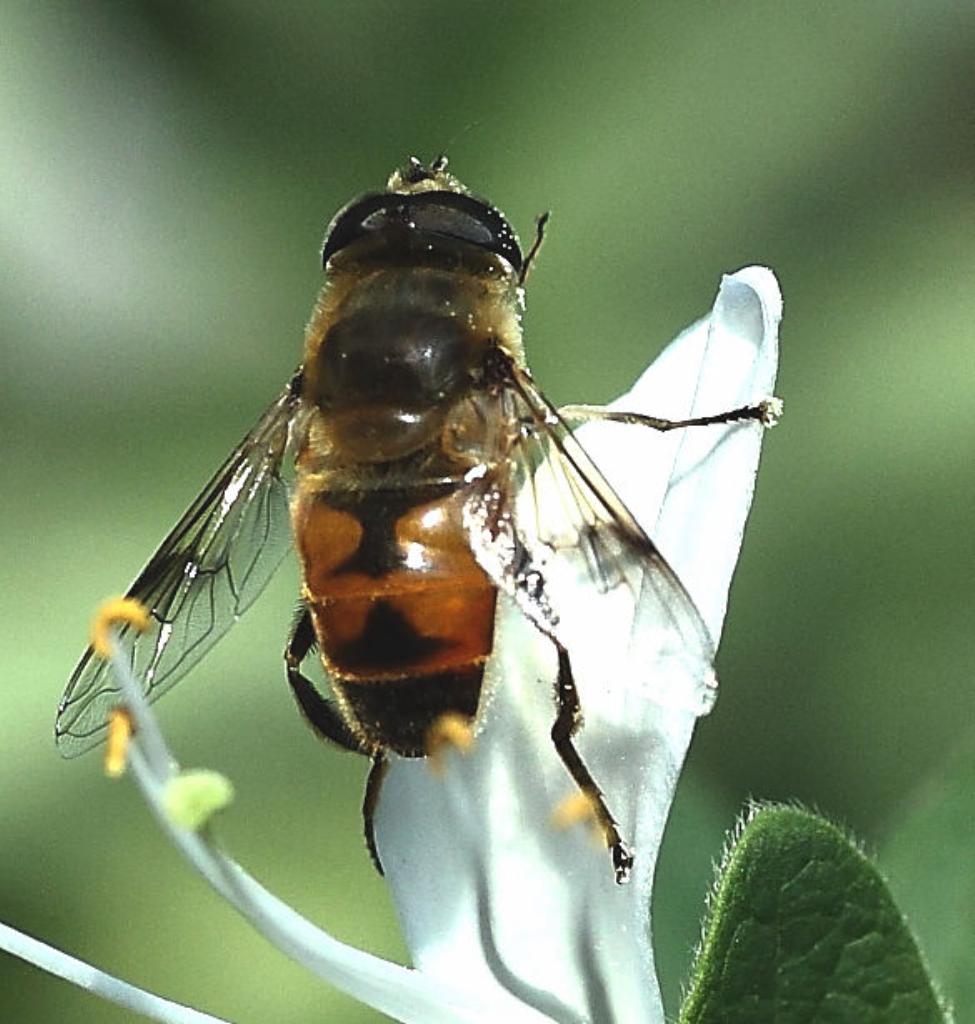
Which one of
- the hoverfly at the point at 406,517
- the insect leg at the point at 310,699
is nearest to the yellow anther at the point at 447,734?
the hoverfly at the point at 406,517

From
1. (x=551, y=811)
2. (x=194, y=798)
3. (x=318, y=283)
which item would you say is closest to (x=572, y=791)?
(x=551, y=811)

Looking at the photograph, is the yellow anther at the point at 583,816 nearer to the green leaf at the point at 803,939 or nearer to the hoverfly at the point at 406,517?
the hoverfly at the point at 406,517

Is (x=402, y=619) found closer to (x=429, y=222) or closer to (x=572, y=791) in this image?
(x=572, y=791)

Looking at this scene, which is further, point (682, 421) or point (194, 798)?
point (682, 421)

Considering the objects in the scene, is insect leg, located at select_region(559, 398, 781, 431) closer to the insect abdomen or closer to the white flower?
the white flower

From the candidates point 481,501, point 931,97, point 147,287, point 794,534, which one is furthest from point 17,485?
point 481,501

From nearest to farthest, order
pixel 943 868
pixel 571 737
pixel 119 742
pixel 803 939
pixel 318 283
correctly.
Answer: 1. pixel 803 939
2. pixel 119 742
3. pixel 571 737
4. pixel 943 868
5. pixel 318 283

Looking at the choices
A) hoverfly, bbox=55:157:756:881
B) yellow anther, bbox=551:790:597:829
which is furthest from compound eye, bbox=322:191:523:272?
yellow anther, bbox=551:790:597:829
